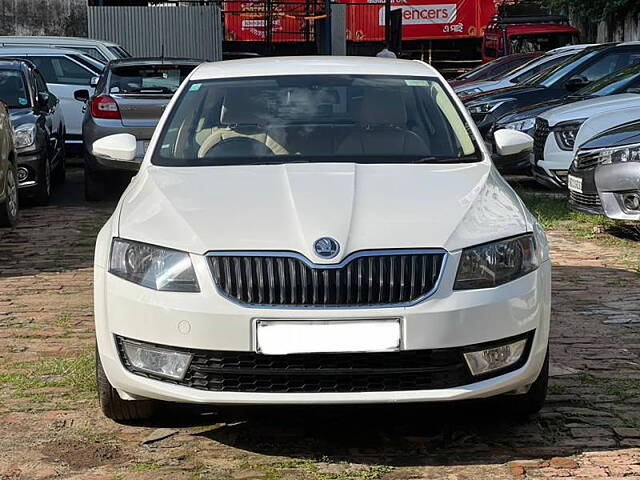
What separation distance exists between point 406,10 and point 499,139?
107ft

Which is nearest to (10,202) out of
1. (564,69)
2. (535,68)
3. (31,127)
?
(31,127)

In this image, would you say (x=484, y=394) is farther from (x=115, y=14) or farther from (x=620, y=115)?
(x=115, y=14)

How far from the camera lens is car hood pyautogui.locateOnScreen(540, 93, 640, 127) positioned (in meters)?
13.1

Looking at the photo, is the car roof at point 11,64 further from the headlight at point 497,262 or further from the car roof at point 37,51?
the headlight at point 497,262

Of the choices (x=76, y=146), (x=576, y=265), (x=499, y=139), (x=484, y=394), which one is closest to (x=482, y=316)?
(x=484, y=394)

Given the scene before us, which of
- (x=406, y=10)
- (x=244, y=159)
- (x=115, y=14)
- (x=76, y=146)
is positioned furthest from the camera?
(x=406, y=10)

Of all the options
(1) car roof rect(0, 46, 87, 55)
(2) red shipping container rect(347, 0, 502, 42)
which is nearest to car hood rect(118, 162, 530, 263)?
(1) car roof rect(0, 46, 87, 55)

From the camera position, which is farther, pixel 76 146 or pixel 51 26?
pixel 51 26

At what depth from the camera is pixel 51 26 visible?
31641mm

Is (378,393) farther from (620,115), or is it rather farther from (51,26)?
(51,26)

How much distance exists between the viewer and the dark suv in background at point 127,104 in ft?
43.3

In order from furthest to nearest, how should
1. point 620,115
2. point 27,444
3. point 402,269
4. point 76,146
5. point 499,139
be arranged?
1. point 76,146
2. point 620,115
3. point 499,139
4. point 27,444
5. point 402,269

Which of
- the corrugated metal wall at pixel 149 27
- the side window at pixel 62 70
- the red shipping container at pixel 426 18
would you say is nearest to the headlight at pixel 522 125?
the side window at pixel 62 70

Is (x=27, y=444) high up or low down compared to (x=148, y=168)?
down
